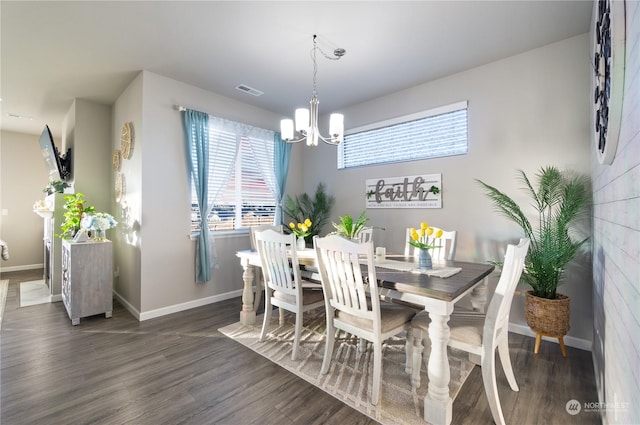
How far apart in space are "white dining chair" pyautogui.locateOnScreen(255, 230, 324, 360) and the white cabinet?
79.6 inches

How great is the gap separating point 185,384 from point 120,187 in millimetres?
2885

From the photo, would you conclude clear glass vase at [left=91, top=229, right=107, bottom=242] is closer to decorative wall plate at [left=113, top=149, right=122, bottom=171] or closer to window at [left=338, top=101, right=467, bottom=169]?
decorative wall plate at [left=113, top=149, right=122, bottom=171]

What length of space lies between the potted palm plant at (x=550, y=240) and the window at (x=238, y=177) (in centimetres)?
308

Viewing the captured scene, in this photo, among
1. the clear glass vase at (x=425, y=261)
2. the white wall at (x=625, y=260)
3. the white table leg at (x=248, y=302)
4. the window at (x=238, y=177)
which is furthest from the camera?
the window at (x=238, y=177)

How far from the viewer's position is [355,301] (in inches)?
73.5

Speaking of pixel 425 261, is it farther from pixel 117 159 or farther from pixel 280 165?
pixel 117 159

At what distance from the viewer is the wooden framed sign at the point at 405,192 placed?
3.37 m

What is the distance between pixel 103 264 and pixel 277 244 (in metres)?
2.34

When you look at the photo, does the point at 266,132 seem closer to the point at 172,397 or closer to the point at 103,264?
the point at 103,264

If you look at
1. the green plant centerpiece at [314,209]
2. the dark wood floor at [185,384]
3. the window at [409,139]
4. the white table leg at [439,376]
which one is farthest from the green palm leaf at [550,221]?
the green plant centerpiece at [314,209]

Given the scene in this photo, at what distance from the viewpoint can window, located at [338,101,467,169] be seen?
128 inches

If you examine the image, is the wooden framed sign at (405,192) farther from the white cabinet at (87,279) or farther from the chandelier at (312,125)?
the white cabinet at (87,279)

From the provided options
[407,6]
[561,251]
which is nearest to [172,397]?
[561,251]

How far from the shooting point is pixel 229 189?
4.00m
